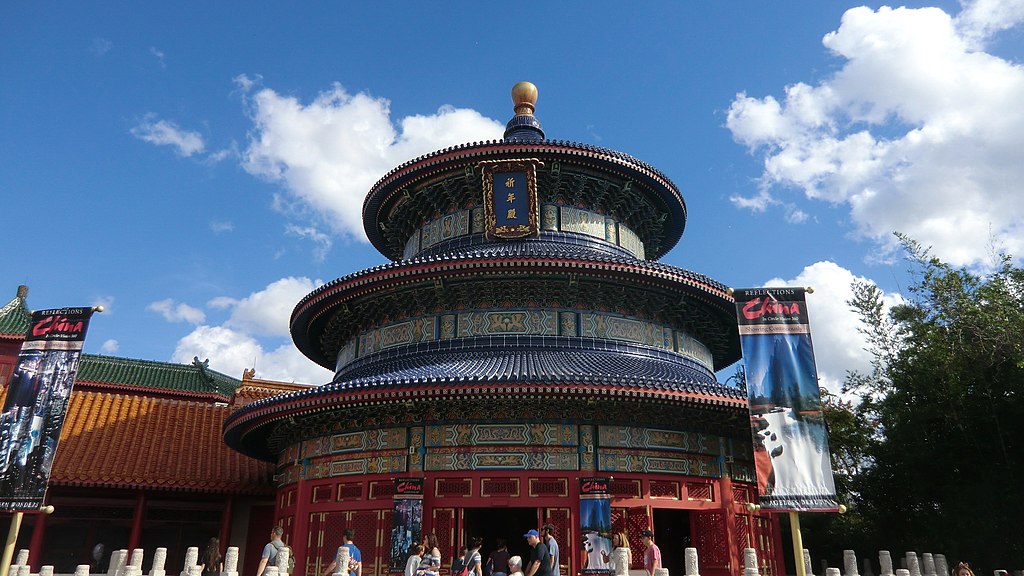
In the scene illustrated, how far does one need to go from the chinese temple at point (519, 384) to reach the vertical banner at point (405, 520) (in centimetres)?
25

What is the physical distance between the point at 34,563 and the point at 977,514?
2699 centimetres

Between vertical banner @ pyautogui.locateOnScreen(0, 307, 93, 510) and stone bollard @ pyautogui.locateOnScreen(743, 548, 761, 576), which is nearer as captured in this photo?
stone bollard @ pyautogui.locateOnScreen(743, 548, 761, 576)

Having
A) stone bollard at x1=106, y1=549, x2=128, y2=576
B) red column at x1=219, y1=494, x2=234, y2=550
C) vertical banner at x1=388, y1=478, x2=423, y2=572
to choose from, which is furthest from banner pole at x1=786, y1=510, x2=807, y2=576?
red column at x1=219, y1=494, x2=234, y2=550

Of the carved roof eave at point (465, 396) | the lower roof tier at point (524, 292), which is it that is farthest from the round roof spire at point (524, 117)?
the carved roof eave at point (465, 396)

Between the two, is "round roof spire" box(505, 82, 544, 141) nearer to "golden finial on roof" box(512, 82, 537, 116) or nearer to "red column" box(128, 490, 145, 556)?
"golden finial on roof" box(512, 82, 537, 116)

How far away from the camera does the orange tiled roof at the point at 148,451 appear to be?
71.3 ft

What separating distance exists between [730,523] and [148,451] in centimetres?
1791

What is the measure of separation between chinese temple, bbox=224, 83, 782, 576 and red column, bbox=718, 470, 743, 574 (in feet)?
0.16

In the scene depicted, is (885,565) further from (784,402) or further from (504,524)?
(504,524)

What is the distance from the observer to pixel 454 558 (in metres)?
16.5

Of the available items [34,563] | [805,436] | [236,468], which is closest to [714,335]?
[805,436]

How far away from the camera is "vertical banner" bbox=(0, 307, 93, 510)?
14.0m

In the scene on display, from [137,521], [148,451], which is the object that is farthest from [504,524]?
[148,451]

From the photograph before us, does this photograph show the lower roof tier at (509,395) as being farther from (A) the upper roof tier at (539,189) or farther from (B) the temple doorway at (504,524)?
(B) the temple doorway at (504,524)
